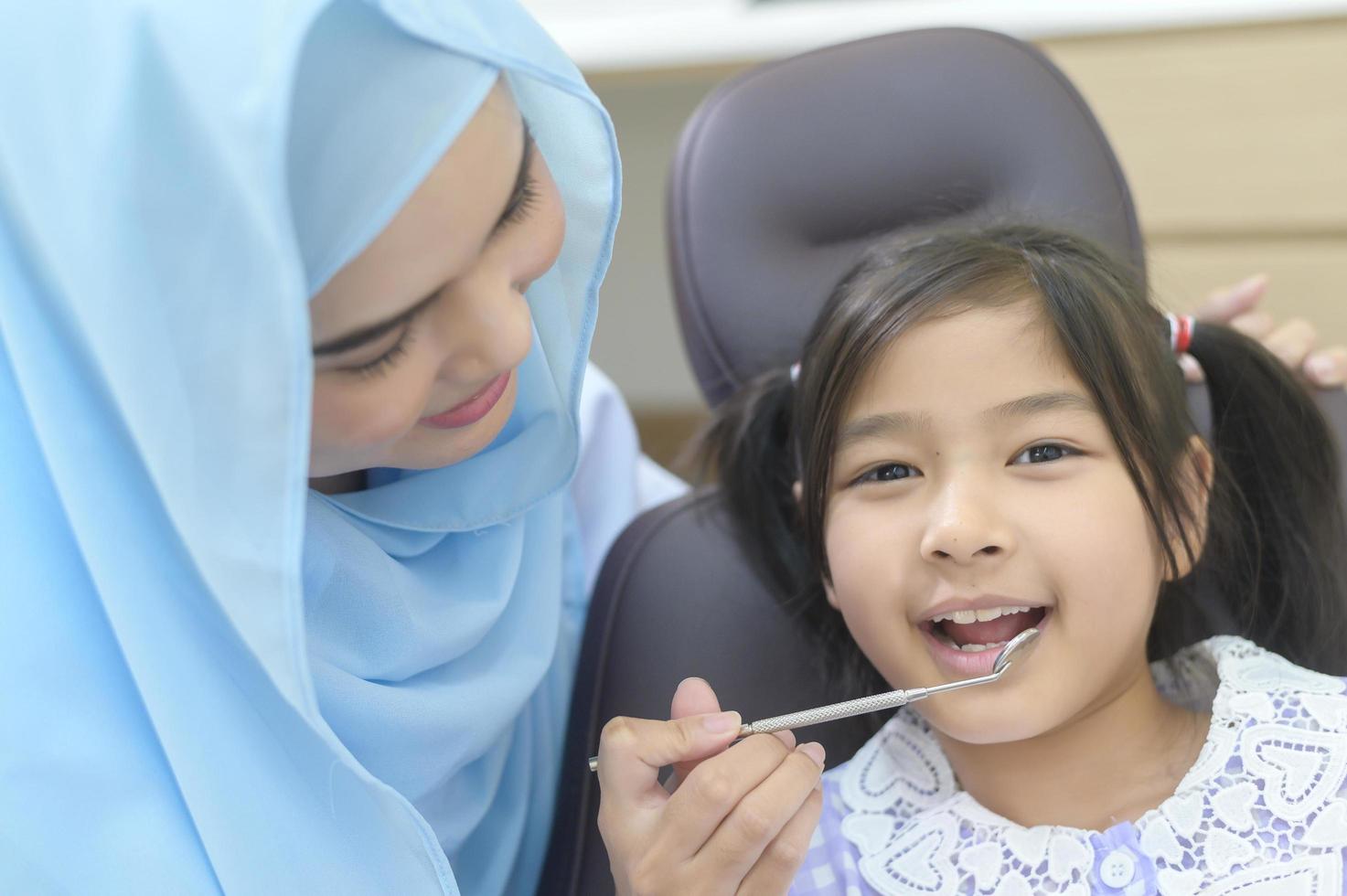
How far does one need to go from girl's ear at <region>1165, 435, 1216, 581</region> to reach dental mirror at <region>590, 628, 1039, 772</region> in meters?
0.14

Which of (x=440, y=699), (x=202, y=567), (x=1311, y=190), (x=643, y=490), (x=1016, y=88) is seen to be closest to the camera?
(x=202, y=567)

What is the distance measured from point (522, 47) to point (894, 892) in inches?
24.5

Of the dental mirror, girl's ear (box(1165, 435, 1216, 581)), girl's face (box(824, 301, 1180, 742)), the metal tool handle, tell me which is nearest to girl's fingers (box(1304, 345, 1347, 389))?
girl's ear (box(1165, 435, 1216, 581))

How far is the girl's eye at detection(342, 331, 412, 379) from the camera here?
671mm

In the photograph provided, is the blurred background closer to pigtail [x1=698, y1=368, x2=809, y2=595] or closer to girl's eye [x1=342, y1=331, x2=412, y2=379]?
pigtail [x1=698, y1=368, x2=809, y2=595]

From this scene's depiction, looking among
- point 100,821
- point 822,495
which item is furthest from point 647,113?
point 100,821

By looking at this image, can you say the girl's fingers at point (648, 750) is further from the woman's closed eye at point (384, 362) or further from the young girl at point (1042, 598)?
the woman's closed eye at point (384, 362)

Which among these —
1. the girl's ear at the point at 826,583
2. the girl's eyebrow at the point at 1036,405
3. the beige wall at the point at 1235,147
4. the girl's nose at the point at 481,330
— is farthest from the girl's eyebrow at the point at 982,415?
the beige wall at the point at 1235,147

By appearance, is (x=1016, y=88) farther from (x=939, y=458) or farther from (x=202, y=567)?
(x=202, y=567)

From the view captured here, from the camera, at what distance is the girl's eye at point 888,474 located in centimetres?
96

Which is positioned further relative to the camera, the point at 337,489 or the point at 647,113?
the point at 647,113

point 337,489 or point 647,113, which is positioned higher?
point 337,489

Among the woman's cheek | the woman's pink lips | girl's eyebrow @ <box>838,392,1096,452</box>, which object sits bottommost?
girl's eyebrow @ <box>838,392,1096,452</box>

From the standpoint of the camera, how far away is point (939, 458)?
0.92 m
